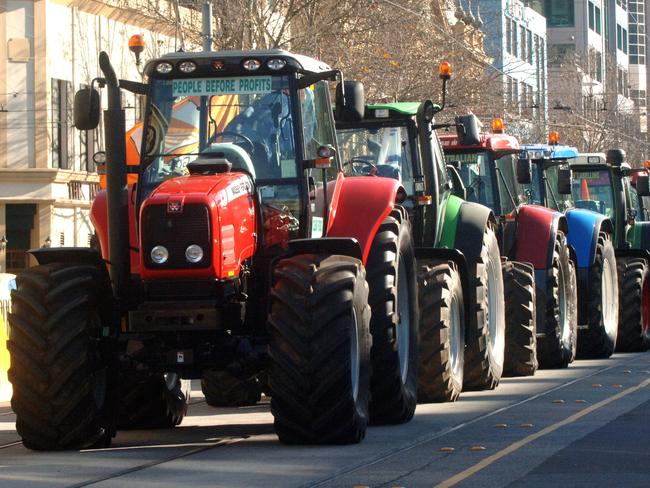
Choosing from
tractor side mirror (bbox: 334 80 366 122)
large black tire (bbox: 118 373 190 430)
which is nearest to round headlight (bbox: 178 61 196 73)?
tractor side mirror (bbox: 334 80 366 122)

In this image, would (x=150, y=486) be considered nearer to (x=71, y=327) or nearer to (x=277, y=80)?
(x=71, y=327)

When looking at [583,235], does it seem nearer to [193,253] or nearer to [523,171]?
[523,171]

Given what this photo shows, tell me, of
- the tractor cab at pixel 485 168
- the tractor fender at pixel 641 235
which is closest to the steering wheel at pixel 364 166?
the tractor cab at pixel 485 168

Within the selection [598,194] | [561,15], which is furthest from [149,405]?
[561,15]

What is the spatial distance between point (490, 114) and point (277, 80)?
82.9ft

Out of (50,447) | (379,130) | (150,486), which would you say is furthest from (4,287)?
(150,486)

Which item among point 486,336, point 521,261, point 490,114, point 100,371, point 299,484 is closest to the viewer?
point 299,484

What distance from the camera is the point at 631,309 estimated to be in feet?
77.2

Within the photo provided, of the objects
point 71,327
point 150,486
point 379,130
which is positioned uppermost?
point 379,130

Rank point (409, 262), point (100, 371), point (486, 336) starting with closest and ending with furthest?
point (100, 371)
point (409, 262)
point (486, 336)

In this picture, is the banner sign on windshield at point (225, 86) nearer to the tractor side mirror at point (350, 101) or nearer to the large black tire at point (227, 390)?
the tractor side mirror at point (350, 101)

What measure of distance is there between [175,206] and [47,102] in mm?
24686

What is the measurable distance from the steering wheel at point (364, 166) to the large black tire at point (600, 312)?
6296 mm

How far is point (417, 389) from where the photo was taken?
1497 cm
